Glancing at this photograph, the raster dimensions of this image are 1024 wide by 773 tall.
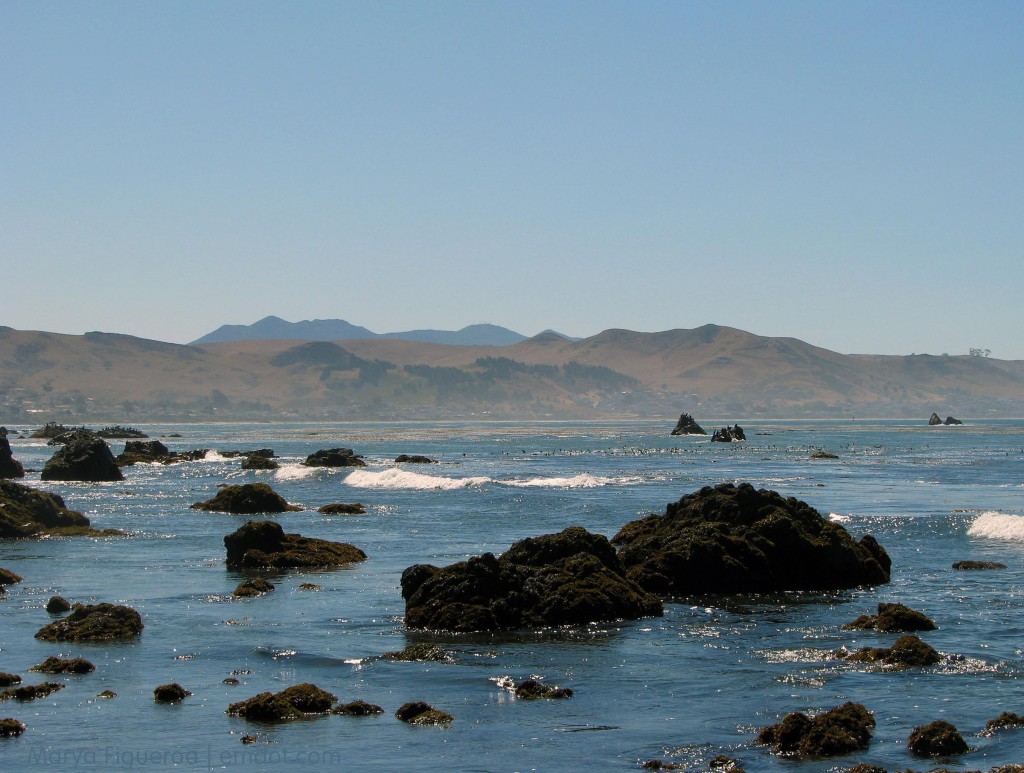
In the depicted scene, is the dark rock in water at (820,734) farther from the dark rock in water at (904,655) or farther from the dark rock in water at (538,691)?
the dark rock in water at (904,655)

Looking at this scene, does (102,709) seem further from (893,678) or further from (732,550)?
(732,550)

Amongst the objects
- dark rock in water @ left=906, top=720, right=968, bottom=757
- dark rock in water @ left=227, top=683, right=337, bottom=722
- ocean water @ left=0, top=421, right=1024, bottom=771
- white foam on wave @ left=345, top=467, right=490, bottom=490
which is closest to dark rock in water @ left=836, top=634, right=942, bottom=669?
ocean water @ left=0, top=421, right=1024, bottom=771

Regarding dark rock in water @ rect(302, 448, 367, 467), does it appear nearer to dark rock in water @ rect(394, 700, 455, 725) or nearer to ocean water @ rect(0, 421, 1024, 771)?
ocean water @ rect(0, 421, 1024, 771)

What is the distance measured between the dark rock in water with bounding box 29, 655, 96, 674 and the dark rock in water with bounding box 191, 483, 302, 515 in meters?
31.5

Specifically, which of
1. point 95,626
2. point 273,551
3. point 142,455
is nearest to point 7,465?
point 142,455

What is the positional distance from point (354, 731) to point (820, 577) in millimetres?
16684

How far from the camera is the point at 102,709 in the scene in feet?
60.7

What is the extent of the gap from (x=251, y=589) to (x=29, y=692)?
35.5 ft

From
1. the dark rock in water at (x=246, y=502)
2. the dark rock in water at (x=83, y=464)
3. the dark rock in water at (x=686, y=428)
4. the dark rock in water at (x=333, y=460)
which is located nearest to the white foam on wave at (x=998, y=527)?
the dark rock in water at (x=246, y=502)

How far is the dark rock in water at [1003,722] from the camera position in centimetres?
1697

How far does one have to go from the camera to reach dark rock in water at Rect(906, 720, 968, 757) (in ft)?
52.4

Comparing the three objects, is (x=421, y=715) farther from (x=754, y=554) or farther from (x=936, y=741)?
(x=754, y=554)

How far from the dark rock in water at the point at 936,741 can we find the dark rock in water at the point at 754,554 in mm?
13099

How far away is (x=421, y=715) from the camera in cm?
1800
